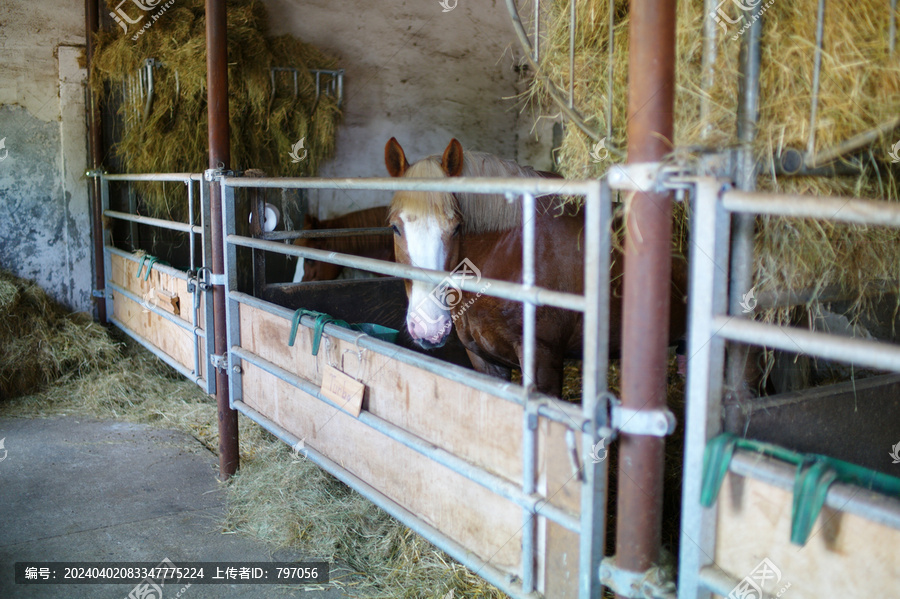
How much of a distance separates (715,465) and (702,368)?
0.15 meters

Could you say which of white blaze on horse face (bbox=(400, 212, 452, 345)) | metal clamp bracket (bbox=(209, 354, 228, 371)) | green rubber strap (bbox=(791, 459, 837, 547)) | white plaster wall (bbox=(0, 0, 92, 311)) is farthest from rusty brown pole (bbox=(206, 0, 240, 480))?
white plaster wall (bbox=(0, 0, 92, 311))

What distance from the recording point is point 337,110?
15.5ft

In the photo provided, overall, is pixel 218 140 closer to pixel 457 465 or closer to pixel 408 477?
pixel 408 477

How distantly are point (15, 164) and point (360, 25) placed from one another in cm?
261

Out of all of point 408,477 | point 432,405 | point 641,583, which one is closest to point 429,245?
point 432,405

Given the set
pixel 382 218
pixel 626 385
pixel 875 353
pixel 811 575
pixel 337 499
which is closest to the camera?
pixel 875 353

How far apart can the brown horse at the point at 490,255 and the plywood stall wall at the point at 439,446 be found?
0.96ft

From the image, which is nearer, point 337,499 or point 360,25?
point 337,499

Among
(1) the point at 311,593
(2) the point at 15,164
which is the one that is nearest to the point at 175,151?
(2) the point at 15,164

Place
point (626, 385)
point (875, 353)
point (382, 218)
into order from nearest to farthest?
point (875, 353), point (626, 385), point (382, 218)

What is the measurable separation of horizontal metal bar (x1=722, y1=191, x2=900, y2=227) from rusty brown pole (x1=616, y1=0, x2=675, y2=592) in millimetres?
126

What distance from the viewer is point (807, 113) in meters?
1.21

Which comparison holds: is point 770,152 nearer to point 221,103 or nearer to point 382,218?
point 221,103

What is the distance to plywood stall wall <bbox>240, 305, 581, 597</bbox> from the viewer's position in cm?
127
